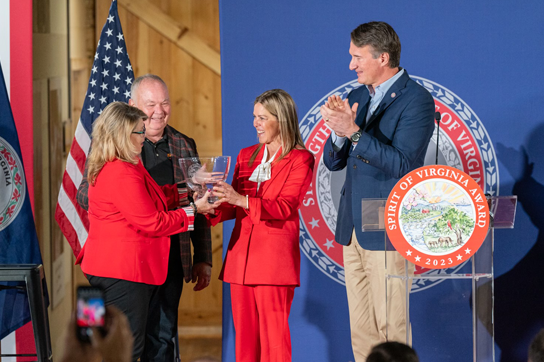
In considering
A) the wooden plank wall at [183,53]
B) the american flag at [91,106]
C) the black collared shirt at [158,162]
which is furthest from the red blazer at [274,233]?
the wooden plank wall at [183,53]

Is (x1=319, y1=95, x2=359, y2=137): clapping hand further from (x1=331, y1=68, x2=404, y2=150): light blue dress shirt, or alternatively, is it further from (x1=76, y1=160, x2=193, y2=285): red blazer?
(x1=76, y1=160, x2=193, y2=285): red blazer

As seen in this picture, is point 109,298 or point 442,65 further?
point 442,65

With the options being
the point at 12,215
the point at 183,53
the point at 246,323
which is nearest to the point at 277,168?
the point at 246,323

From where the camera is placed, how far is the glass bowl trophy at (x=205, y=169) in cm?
274

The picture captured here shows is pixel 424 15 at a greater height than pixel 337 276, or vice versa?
pixel 424 15

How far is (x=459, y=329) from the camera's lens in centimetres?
240

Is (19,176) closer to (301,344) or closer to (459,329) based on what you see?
(301,344)

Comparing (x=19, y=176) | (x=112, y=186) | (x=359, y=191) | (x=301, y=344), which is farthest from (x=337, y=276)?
(x=19, y=176)

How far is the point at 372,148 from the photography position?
2621mm

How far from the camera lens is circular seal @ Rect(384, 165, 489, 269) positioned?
2.32 m

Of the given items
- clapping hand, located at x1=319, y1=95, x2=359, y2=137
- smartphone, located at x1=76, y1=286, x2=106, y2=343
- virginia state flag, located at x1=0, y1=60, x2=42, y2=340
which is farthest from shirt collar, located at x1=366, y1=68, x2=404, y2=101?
virginia state flag, located at x1=0, y1=60, x2=42, y2=340

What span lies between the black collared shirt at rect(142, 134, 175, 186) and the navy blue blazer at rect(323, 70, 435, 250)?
0.81 meters

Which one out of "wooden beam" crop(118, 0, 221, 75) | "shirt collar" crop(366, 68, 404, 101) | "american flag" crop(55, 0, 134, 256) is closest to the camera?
"shirt collar" crop(366, 68, 404, 101)

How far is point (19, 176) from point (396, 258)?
7.46 feet
